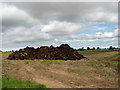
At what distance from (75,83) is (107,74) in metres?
4.40

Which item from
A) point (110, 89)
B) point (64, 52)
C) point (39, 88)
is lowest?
point (110, 89)

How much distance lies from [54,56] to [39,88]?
15034 millimetres

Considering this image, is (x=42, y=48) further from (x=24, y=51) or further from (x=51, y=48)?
(x=24, y=51)

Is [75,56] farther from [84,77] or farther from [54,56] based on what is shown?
[84,77]

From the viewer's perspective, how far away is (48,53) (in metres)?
23.5

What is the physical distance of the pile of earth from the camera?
22.5 metres

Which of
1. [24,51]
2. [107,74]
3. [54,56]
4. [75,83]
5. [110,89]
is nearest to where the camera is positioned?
[110,89]

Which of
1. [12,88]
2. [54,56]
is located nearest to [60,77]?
[12,88]

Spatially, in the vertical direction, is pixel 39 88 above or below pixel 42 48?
below

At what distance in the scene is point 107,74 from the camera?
12.9 meters

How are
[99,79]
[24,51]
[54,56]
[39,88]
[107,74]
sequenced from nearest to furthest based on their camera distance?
1. [39,88]
2. [99,79]
3. [107,74]
4. [54,56]
5. [24,51]

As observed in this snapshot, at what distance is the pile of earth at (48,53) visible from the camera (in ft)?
73.9

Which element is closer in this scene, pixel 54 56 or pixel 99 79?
pixel 99 79

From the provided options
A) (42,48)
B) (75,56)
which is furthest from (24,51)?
(75,56)
